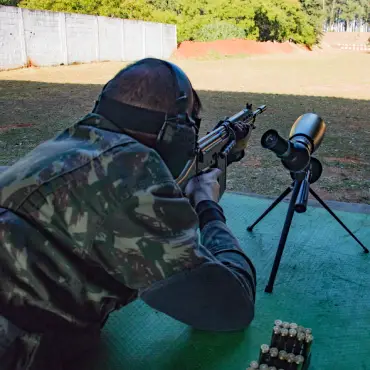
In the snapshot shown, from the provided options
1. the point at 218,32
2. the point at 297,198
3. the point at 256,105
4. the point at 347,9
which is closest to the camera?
the point at 297,198

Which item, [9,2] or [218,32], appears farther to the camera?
[218,32]

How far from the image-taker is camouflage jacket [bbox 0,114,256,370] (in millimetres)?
1151

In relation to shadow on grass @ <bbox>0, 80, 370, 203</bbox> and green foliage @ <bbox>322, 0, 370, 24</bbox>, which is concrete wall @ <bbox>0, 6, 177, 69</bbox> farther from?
green foliage @ <bbox>322, 0, 370, 24</bbox>

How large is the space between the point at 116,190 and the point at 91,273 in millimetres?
236

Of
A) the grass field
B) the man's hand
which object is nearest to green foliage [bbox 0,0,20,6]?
the grass field

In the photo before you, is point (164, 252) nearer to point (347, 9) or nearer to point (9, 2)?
point (9, 2)

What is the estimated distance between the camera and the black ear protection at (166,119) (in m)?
1.33

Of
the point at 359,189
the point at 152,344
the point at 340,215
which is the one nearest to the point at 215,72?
the point at 359,189

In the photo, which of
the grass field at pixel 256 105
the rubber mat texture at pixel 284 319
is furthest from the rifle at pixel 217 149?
the grass field at pixel 256 105

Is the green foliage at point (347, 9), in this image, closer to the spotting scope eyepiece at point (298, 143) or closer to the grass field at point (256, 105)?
the grass field at point (256, 105)

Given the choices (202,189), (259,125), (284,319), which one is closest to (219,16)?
(259,125)

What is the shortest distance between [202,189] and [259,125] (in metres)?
6.98

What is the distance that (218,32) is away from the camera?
30.1m

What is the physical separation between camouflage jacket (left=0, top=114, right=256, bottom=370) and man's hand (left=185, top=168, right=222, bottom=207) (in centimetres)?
50
